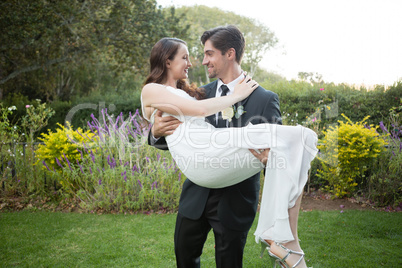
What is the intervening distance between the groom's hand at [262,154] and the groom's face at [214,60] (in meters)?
0.79

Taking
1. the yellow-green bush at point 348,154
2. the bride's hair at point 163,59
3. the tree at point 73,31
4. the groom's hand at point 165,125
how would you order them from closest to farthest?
the groom's hand at point 165,125 < the bride's hair at point 163,59 < the yellow-green bush at point 348,154 < the tree at point 73,31

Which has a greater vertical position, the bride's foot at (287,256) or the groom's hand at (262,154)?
the groom's hand at (262,154)

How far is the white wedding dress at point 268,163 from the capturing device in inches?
72.3

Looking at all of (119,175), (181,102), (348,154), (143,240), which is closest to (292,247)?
(181,102)

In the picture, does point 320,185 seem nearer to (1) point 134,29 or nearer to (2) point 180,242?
(2) point 180,242

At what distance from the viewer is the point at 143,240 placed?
4.66 metres

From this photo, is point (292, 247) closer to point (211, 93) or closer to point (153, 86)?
point (211, 93)

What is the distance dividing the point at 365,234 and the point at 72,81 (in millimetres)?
21280

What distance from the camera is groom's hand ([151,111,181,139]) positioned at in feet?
7.48

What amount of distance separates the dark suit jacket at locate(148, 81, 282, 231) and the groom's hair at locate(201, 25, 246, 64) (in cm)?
A: 43

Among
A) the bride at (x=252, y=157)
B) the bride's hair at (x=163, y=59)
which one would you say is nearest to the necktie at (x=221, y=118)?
the bride at (x=252, y=157)

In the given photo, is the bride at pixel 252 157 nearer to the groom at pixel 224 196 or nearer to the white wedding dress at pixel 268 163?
the white wedding dress at pixel 268 163

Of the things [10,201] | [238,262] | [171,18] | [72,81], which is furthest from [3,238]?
[72,81]

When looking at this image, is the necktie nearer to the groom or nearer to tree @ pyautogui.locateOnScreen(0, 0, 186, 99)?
the groom
